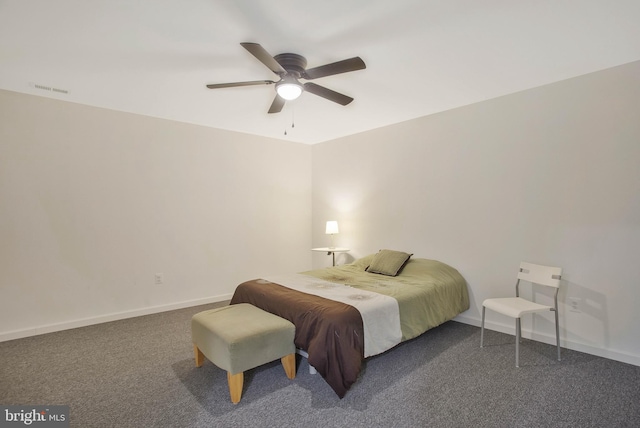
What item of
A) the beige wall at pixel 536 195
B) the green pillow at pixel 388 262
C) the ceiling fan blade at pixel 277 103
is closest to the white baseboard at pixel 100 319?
the green pillow at pixel 388 262

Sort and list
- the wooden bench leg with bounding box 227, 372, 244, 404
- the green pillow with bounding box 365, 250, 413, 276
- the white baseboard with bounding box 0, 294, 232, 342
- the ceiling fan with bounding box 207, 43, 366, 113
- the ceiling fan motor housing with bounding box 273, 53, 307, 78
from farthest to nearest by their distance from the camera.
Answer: the green pillow with bounding box 365, 250, 413, 276 < the white baseboard with bounding box 0, 294, 232, 342 < the ceiling fan motor housing with bounding box 273, 53, 307, 78 < the ceiling fan with bounding box 207, 43, 366, 113 < the wooden bench leg with bounding box 227, 372, 244, 404

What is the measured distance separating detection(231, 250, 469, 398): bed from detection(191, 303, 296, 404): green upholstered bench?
13 centimetres

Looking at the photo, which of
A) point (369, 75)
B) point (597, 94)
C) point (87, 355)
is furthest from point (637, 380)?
point (87, 355)

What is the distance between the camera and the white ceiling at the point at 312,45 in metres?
1.93

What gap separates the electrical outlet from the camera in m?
2.84

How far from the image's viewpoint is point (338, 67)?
87.0 inches

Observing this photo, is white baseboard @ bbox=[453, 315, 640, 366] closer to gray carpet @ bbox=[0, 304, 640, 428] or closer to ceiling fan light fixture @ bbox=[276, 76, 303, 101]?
gray carpet @ bbox=[0, 304, 640, 428]

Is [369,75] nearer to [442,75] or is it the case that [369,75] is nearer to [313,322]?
[442,75]

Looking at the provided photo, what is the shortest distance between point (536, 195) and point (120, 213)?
14.9ft

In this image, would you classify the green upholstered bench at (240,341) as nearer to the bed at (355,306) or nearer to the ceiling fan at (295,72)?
the bed at (355,306)

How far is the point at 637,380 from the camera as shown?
91.7 inches

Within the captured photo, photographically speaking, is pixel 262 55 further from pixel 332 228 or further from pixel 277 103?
pixel 332 228

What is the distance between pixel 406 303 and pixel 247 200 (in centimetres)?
296

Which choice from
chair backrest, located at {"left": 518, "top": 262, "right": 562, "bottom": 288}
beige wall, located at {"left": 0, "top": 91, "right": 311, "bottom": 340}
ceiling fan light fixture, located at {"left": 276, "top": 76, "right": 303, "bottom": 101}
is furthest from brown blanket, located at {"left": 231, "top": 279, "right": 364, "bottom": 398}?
beige wall, located at {"left": 0, "top": 91, "right": 311, "bottom": 340}
